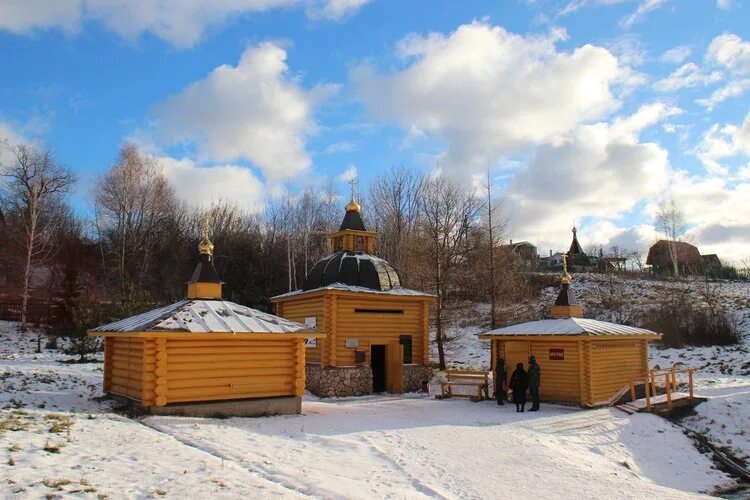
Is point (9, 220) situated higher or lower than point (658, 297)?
higher

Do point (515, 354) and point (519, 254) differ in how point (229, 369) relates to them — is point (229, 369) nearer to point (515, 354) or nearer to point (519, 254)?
point (515, 354)

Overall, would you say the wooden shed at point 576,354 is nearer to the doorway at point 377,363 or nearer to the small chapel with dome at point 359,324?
the small chapel with dome at point 359,324

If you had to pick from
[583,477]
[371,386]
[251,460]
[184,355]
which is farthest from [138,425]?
[371,386]

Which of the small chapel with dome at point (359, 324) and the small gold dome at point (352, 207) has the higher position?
the small gold dome at point (352, 207)

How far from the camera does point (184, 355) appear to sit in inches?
553

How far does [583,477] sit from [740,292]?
3680 centimetres

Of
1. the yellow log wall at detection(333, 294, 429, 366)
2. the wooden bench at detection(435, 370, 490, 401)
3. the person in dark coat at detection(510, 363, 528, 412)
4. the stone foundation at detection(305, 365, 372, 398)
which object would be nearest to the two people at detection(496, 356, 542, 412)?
the person in dark coat at detection(510, 363, 528, 412)

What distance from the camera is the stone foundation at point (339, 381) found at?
67.2ft

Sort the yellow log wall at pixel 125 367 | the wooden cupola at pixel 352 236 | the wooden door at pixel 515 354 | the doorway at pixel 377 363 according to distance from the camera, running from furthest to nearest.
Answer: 1. the wooden cupola at pixel 352 236
2. the doorway at pixel 377 363
3. the wooden door at pixel 515 354
4. the yellow log wall at pixel 125 367

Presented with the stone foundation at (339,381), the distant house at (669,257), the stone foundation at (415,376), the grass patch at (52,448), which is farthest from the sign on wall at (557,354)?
the distant house at (669,257)

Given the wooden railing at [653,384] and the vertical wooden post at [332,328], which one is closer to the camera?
the wooden railing at [653,384]

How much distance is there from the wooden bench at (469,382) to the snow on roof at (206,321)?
6747 mm

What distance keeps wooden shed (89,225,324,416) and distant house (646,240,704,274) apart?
46.2 meters

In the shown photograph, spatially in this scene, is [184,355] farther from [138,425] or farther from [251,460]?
[251,460]
